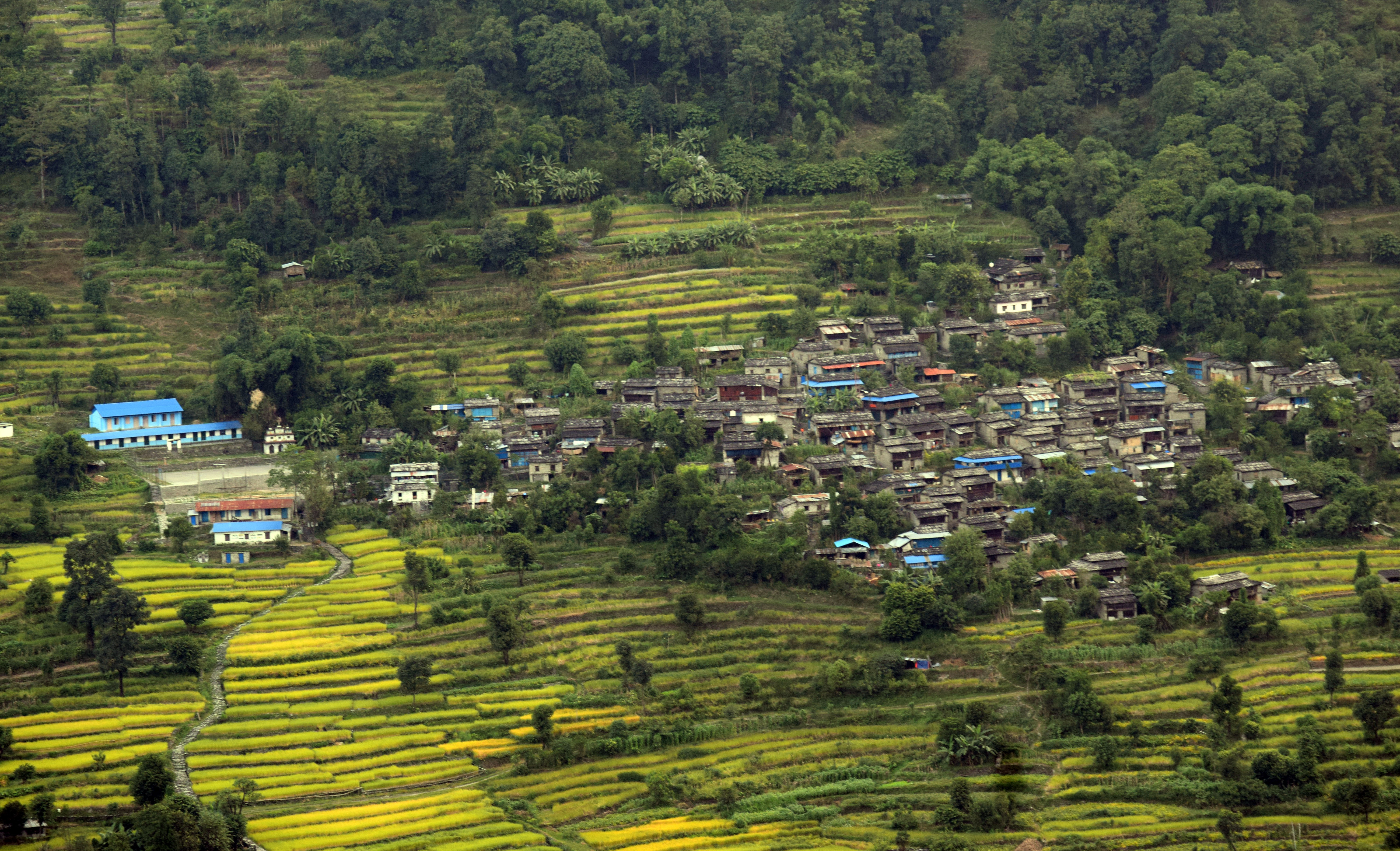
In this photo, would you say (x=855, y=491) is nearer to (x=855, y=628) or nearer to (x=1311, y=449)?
(x=855, y=628)

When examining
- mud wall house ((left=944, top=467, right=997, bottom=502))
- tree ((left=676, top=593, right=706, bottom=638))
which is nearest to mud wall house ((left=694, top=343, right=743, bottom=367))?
mud wall house ((left=944, top=467, right=997, bottom=502))

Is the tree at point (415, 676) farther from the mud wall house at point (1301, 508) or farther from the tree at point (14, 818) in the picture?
the mud wall house at point (1301, 508)

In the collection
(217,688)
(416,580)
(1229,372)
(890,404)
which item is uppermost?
(1229,372)

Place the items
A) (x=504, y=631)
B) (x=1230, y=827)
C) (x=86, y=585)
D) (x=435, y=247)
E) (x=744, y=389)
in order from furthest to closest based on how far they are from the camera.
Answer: (x=435, y=247), (x=744, y=389), (x=86, y=585), (x=504, y=631), (x=1230, y=827)

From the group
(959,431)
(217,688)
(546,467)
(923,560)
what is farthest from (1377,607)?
(217,688)

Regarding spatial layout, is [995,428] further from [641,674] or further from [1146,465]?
[641,674]

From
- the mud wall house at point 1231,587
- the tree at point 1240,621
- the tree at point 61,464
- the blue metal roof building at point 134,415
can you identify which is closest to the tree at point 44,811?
the tree at point 61,464
